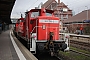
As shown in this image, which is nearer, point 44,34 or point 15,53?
point 15,53

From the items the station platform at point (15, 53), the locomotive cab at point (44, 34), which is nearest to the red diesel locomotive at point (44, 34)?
the locomotive cab at point (44, 34)

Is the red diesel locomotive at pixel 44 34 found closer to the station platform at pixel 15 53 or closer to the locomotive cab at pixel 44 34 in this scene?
the locomotive cab at pixel 44 34

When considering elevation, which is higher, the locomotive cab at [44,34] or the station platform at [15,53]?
the locomotive cab at [44,34]

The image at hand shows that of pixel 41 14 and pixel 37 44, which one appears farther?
pixel 41 14

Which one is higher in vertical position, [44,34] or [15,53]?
[44,34]

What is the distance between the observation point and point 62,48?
9.41 meters

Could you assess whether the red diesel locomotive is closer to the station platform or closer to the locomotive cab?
the locomotive cab

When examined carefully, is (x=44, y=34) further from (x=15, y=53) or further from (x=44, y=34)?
(x=15, y=53)

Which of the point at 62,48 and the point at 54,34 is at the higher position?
the point at 54,34

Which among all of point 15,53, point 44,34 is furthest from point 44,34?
point 15,53

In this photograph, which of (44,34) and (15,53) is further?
(44,34)

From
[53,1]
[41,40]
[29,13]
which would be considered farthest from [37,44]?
[53,1]

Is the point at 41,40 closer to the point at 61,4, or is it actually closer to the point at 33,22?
the point at 33,22

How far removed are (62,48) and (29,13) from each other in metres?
3.35
